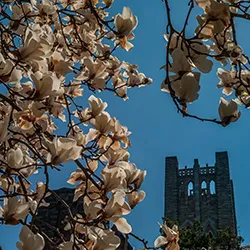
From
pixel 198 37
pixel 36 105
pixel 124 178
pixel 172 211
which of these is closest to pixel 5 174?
pixel 36 105

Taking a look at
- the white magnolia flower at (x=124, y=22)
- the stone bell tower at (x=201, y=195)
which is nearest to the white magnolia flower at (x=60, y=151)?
the white magnolia flower at (x=124, y=22)

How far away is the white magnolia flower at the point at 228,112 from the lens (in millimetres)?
909

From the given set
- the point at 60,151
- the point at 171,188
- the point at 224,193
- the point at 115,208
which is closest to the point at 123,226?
the point at 115,208

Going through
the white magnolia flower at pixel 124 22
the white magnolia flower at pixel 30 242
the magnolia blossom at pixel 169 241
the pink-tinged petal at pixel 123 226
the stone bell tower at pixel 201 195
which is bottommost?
the white magnolia flower at pixel 30 242

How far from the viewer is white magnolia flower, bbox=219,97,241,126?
2.98ft

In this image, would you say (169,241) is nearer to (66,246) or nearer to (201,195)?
(66,246)

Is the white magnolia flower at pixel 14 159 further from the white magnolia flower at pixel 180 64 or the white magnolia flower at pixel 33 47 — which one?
the white magnolia flower at pixel 180 64

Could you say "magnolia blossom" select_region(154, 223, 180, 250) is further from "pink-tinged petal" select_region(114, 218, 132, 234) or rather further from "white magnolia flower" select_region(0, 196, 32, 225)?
"white magnolia flower" select_region(0, 196, 32, 225)

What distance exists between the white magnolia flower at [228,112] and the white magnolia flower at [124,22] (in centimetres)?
28

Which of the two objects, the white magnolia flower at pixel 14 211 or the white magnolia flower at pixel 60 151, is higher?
the white magnolia flower at pixel 60 151

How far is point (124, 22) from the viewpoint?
3.40ft

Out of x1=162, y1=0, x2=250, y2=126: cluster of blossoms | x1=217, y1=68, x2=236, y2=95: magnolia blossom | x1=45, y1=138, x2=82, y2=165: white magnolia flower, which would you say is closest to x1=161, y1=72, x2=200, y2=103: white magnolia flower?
x1=162, y1=0, x2=250, y2=126: cluster of blossoms

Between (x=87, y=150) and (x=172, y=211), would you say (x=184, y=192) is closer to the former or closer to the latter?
(x=172, y=211)

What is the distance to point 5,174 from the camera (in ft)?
3.63
